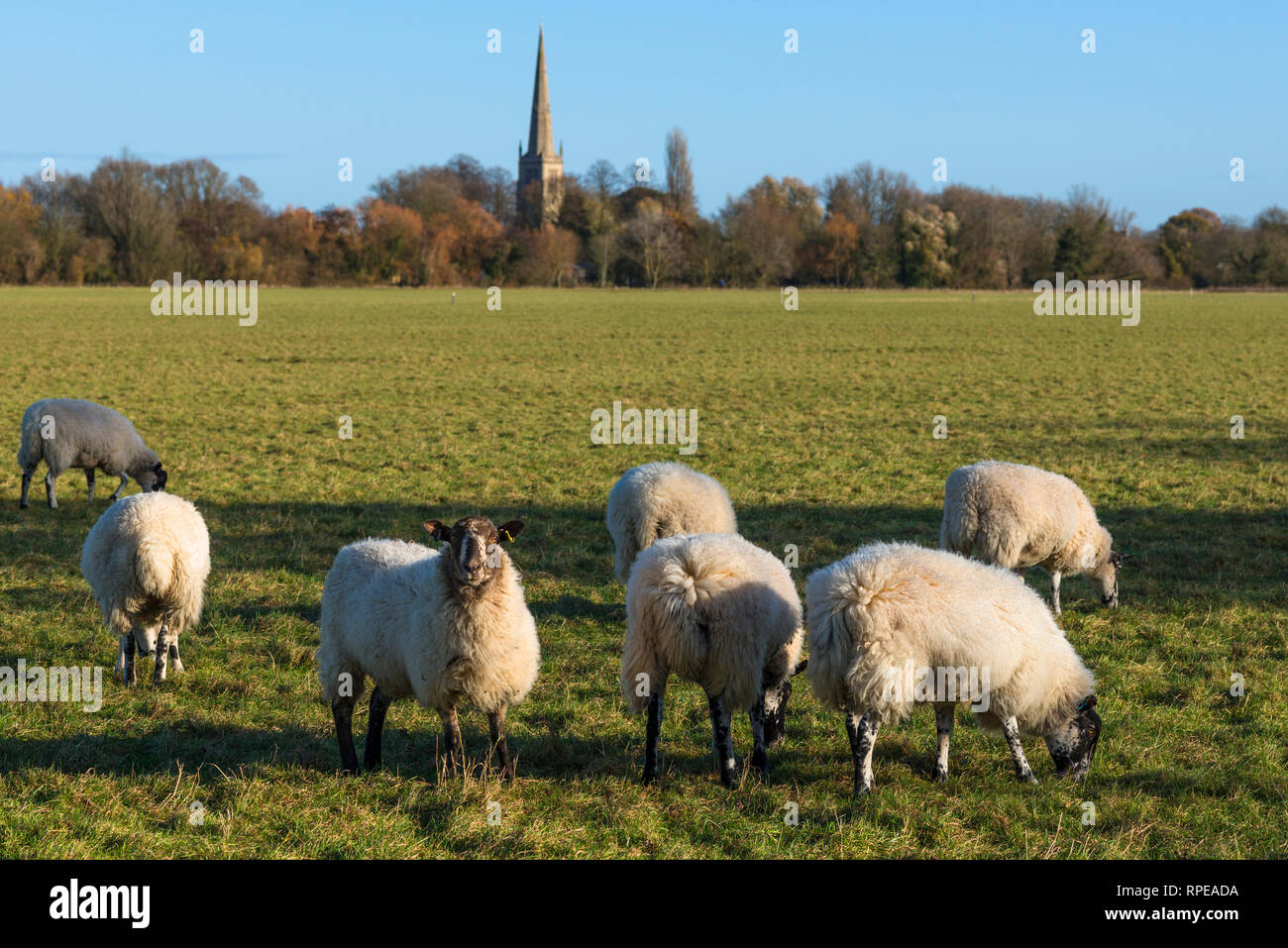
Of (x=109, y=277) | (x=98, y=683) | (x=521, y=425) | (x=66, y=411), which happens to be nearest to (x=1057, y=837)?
(x=98, y=683)

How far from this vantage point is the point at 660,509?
8.21 meters

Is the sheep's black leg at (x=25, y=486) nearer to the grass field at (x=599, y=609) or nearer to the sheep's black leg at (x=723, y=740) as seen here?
the grass field at (x=599, y=609)

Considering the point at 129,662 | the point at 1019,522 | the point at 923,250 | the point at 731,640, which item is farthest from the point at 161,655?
the point at 923,250

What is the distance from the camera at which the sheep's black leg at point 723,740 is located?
562 centimetres

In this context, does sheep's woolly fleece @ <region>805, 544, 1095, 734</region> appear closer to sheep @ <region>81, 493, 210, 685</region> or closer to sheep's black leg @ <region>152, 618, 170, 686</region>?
sheep @ <region>81, 493, 210, 685</region>

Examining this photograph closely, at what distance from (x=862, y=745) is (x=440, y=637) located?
242 centimetres

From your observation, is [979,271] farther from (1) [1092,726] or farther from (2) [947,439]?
(1) [1092,726]

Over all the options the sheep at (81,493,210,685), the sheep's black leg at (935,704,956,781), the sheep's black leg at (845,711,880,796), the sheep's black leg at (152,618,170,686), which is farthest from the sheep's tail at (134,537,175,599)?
the sheep's black leg at (935,704,956,781)

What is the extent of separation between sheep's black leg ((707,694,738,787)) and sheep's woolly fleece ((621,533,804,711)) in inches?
1.8

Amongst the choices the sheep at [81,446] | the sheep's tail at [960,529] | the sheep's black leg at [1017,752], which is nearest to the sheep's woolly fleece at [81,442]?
the sheep at [81,446]

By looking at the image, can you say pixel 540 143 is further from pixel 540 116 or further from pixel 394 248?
pixel 394 248

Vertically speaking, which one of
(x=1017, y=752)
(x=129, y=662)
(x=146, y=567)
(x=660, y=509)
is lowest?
(x=1017, y=752)

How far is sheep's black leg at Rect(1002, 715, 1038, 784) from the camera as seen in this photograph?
573cm

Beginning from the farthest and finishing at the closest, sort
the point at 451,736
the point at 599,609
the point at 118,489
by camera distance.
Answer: the point at 118,489, the point at 599,609, the point at 451,736
